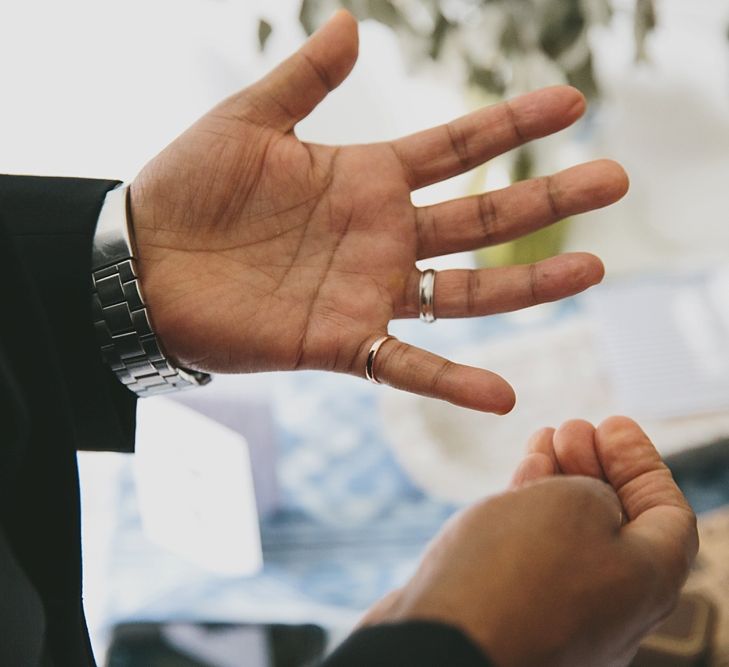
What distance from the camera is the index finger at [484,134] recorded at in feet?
2.40

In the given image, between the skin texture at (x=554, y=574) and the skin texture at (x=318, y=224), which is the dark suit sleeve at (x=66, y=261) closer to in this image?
the skin texture at (x=318, y=224)

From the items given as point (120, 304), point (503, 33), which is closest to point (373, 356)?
point (120, 304)

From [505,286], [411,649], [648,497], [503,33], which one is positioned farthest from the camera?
[503,33]

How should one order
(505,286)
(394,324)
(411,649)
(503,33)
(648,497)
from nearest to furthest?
1. (411,649)
2. (648,497)
3. (505,286)
4. (503,33)
5. (394,324)

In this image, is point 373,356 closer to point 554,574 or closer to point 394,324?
point 554,574

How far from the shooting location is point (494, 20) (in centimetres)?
111

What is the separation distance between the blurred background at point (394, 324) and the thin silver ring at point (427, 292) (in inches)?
13.6

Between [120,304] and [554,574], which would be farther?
[120,304]

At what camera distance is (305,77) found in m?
0.74

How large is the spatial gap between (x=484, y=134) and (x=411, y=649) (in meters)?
0.50

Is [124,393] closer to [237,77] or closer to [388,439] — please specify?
[388,439]

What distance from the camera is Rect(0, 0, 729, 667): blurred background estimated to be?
1056 mm

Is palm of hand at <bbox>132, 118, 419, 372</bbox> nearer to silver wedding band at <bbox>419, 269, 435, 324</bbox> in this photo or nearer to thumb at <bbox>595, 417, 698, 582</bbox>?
silver wedding band at <bbox>419, 269, 435, 324</bbox>

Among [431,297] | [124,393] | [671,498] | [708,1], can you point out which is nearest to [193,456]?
[124,393]
